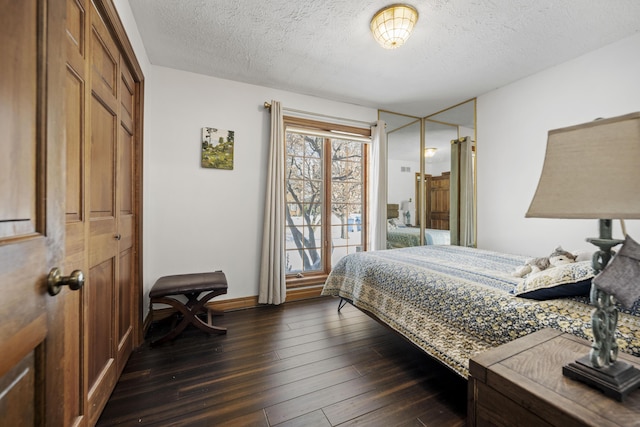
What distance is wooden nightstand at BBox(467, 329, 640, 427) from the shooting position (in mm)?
744

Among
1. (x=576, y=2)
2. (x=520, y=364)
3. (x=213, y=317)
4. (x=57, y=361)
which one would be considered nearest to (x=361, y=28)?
(x=576, y=2)

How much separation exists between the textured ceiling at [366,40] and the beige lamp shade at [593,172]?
167cm

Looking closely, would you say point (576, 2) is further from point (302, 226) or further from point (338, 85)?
point (302, 226)

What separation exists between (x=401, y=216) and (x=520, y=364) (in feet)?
10.8

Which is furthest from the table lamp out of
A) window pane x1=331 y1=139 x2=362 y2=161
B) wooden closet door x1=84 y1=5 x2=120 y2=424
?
window pane x1=331 y1=139 x2=362 y2=161

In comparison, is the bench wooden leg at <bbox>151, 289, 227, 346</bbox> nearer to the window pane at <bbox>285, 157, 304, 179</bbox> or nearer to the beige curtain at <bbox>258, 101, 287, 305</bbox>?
the beige curtain at <bbox>258, 101, 287, 305</bbox>

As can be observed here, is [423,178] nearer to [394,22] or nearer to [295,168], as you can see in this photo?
[295,168]

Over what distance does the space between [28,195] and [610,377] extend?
1620mm

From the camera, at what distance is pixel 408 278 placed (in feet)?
6.55

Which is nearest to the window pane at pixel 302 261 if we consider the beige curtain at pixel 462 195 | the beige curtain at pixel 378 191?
the beige curtain at pixel 378 191

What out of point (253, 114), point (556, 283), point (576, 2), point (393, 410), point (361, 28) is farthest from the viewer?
point (253, 114)

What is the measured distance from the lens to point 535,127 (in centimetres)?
288

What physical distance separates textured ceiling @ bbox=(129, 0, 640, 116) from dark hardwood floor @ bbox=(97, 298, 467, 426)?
2.59 metres

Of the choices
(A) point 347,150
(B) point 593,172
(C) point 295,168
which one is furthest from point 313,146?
(B) point 593,172
